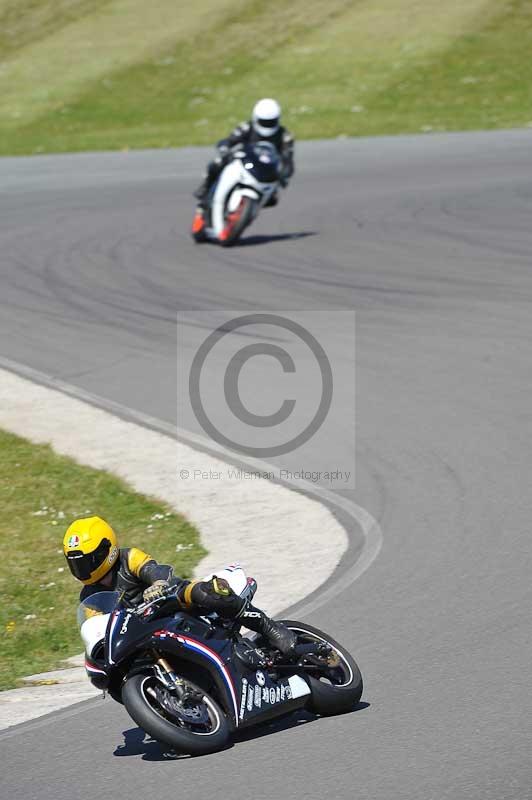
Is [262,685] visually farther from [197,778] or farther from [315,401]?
Result: [315,401]

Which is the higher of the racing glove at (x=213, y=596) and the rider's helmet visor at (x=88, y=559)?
the rider's helmet visor at (x=88, y=559)

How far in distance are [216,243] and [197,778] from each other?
1333 cm

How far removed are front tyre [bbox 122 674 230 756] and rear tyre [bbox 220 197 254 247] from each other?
1248 cm

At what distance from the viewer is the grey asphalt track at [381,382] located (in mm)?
5766

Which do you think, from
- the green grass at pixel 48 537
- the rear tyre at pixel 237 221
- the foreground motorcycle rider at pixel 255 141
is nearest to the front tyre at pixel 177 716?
the green grass at pixel 48 537

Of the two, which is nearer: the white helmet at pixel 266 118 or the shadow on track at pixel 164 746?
the shadow on track at pixel 164 746

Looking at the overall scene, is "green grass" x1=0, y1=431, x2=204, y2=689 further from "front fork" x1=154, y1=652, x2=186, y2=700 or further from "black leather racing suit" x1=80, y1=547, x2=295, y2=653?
"front fork" x1=154, y1=652, x2=186, y2=700

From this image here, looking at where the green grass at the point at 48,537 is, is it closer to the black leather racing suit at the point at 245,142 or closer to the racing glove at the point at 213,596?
the racing glove at the point at 213,596

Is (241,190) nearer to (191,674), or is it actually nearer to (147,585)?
(147,585)

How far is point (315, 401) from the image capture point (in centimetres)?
1148

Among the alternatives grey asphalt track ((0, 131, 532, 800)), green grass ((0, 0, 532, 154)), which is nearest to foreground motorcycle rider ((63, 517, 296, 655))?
grey asphalt track ((0, 131, 532, 800))

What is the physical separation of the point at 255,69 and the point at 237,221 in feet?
71.2

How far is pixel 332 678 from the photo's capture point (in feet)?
21.1

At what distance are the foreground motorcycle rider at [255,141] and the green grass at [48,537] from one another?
26.0 feet
